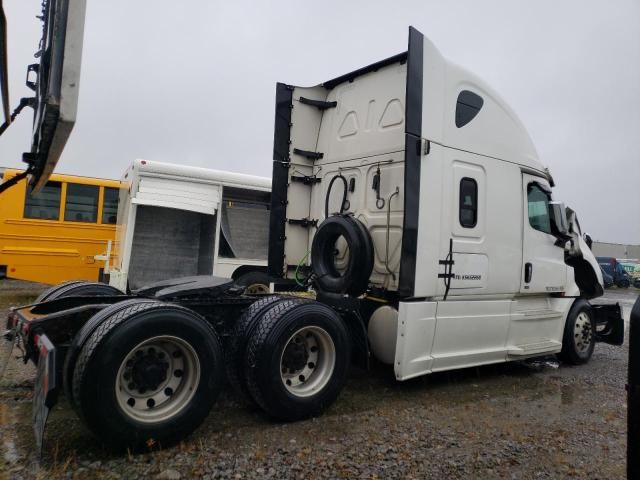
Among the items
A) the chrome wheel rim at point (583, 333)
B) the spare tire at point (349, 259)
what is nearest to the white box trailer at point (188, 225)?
the spare tire at point (349, 259)

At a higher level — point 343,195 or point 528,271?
point 343,195

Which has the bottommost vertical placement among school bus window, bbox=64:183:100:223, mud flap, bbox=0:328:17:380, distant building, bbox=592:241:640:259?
mud flap, bbox=0:328:17:380

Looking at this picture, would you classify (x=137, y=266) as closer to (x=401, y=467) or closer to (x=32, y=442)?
(x=32, y=442)

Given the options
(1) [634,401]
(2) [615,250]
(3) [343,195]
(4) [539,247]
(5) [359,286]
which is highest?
(2) [615,250]

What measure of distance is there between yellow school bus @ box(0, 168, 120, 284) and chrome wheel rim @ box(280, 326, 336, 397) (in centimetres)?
849

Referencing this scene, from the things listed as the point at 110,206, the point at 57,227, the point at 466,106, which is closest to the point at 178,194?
the point at 110,206

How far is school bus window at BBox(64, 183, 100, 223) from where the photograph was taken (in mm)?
10812

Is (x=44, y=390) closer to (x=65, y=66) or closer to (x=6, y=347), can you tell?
(x=65, y=66)

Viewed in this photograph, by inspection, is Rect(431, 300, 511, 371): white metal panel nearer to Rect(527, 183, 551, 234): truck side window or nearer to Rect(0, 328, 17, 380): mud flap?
Rect(527, 183, 551, 234): truck side window

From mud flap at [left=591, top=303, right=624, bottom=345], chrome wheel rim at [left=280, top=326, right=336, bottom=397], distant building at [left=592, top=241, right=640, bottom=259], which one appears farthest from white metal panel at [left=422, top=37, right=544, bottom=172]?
distant building at [left=592, top=241, right=640, bottom=259]

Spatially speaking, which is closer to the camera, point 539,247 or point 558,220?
point 539,247

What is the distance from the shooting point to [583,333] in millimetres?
6598

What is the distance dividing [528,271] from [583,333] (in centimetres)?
189

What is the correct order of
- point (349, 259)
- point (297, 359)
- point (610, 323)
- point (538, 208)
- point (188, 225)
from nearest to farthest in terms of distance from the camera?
point (297, 359) < point (349, 259) < point (538, 208) < point (610, 323) < point (188, 225)
